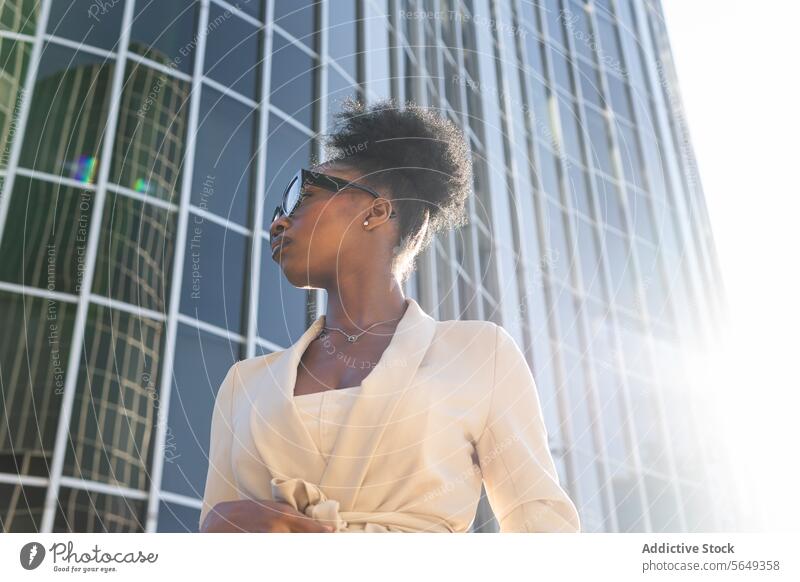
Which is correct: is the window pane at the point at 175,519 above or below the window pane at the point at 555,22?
below

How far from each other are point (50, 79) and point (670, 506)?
6.69 meters

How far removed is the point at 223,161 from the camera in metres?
4.77

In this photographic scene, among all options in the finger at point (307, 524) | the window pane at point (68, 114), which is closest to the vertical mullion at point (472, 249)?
the window pane at point (68, 114)

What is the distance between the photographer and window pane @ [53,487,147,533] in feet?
12.9

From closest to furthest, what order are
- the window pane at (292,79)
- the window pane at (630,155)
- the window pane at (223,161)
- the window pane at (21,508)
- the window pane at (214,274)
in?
the window pane at (21,508) → the window pane at (214,274) → the window pane at (223,161) → the window pane at (292,79) → the window pane at (630,155)

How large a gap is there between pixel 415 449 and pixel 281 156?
121 inches

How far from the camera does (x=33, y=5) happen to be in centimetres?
459

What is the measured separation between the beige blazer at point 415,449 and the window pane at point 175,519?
81.3 inches

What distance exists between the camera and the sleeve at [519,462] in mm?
2023

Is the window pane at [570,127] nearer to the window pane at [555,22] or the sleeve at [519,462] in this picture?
the window pane at [555,22]

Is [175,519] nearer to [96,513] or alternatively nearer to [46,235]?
[96,513]

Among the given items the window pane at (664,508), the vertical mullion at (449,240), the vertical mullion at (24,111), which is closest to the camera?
the vertical mullion at (24,111)

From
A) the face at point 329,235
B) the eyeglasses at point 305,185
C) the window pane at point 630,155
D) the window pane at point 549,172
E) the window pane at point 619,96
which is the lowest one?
the face at point 329,235
